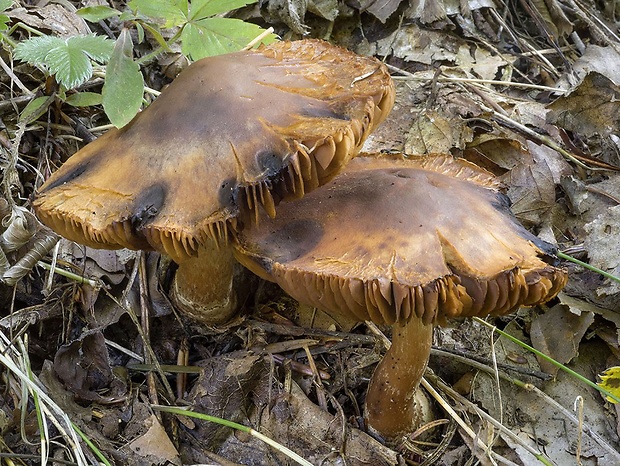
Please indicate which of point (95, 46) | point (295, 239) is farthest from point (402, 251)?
point (95, 46)

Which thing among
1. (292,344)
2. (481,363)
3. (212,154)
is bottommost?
(481,363)

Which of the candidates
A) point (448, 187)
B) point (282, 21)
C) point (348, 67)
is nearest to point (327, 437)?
point (448, 187)

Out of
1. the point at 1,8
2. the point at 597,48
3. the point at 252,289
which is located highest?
the point at 1,8

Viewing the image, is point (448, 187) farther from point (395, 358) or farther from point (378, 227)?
point (395, 358)

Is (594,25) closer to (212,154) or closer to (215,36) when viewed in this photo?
(215,36)

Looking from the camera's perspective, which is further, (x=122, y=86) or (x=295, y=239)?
(x=122, y=86)

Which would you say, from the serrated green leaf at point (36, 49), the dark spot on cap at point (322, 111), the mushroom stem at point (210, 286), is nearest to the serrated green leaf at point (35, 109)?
the serrated green leaf at point (36, 49)

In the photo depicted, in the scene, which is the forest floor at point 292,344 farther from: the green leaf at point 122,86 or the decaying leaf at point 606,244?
the green leaf at point 122,86

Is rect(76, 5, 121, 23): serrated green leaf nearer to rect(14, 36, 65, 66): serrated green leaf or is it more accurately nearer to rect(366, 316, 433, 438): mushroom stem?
rect(14, 36, 65, 66): serrated green leaf
